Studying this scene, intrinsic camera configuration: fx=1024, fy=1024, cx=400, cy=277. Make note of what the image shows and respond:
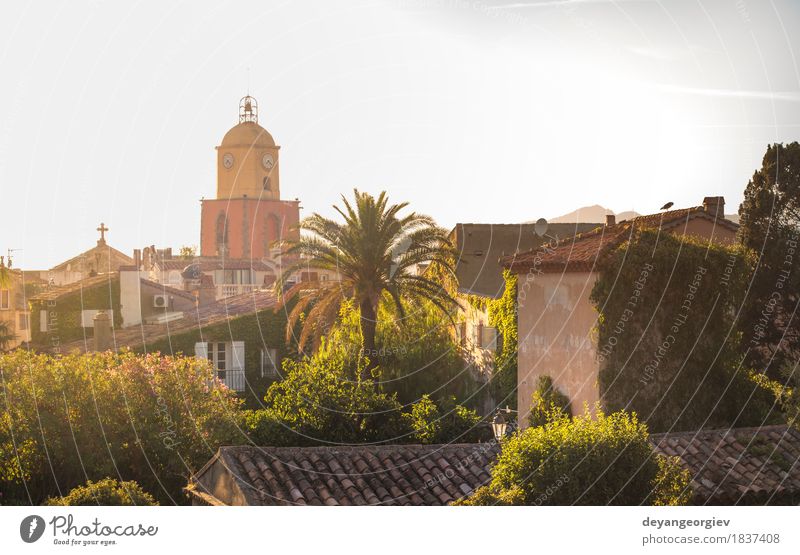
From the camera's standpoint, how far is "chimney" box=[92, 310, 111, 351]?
2330 cm

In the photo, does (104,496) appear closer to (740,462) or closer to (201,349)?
(740,462)

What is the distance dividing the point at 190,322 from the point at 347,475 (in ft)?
47.2

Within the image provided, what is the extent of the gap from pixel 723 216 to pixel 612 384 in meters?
5.32

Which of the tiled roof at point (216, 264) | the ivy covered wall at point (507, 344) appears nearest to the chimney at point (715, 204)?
the ivy covered wall at point (507, 344)

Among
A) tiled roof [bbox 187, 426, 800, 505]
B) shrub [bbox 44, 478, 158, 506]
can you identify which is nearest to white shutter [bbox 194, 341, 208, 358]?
tiled roof [bbox 187, 426, 800, 505]

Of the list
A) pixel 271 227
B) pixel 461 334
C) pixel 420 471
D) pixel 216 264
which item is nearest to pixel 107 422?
pixel 420 471

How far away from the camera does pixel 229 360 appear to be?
26.5 meters

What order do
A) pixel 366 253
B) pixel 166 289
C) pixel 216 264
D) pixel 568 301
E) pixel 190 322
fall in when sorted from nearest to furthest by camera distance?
pixel 568 301 → pixel 366 253 → pixel 190 322 → pixel 166 289 → pixel 216 264

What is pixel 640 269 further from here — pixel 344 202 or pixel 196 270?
pixel 196 270

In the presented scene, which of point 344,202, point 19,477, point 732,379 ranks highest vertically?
point 344,202

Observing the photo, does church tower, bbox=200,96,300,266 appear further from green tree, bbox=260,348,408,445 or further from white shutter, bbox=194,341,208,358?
green tree, bbox=260,348,408,445
